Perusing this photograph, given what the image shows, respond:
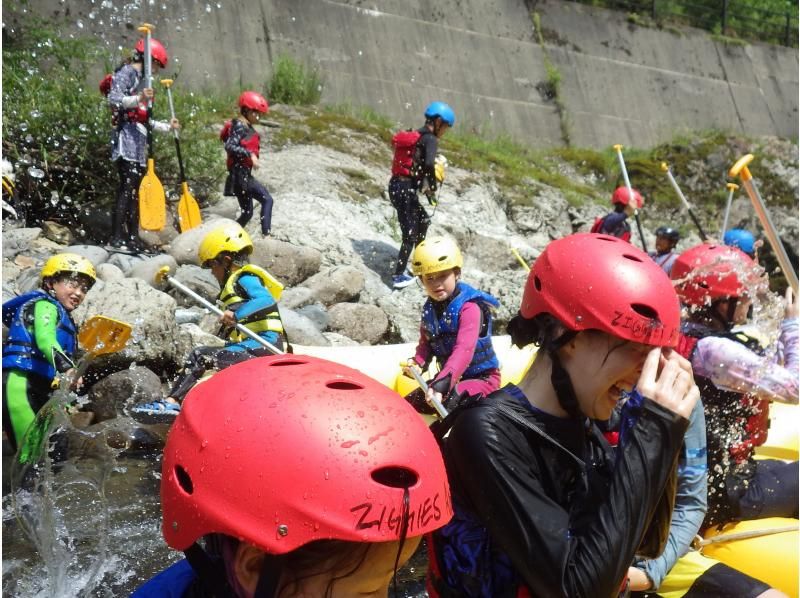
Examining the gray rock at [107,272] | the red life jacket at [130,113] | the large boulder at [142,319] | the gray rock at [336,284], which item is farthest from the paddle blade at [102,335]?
the red life jacket at [130,113]

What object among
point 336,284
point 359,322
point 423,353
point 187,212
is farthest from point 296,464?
point 187,212

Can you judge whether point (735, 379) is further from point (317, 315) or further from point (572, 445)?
point (317, 315)

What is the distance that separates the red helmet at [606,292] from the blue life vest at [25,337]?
3.96m

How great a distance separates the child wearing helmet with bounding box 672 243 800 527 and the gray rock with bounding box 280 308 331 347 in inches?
182

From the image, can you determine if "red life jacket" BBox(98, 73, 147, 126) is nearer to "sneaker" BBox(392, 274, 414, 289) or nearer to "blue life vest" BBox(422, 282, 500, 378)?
"sneaker" BBox(392, 274, 414, 289)

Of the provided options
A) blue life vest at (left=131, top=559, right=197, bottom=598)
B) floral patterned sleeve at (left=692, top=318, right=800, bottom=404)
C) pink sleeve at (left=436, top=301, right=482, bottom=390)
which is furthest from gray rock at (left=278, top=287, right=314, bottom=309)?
blue life vest at (left=131, top=559, right=197, bottom=598)

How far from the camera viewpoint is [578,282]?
2.09 metres

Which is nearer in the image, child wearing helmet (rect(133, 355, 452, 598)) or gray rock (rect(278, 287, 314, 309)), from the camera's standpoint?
child wearing helmet (rect(133, 355, 452, 598))

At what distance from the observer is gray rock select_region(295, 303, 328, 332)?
848 cm

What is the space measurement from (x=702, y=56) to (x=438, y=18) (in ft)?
27.2

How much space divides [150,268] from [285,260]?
1.55 m

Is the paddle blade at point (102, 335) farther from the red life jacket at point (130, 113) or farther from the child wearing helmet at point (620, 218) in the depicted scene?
the child wearing helmet at point (620, 218)

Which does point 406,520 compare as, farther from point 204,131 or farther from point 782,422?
point 204,131

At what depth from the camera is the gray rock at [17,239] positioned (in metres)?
8.66
